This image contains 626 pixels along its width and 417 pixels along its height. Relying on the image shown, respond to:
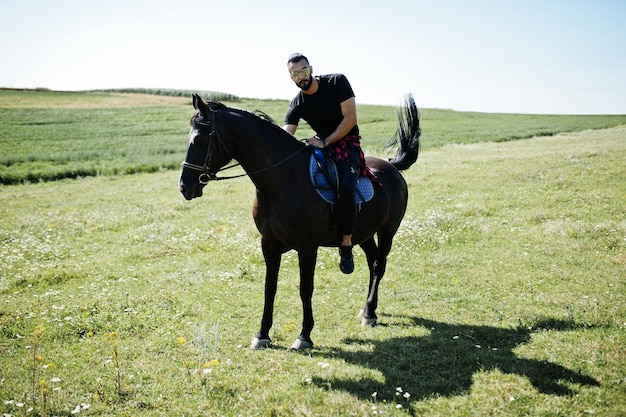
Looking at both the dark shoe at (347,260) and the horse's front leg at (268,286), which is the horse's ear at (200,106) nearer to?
the horse's front leg at (268,286)

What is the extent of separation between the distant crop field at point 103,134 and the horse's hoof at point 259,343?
3617 millimetres

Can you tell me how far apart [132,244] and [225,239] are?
8.81 ft

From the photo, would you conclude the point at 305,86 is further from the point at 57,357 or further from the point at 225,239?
the point at 225,239

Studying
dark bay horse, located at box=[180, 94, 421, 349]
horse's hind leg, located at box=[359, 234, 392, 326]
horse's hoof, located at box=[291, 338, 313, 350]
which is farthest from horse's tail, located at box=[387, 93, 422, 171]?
horse's hoof, located at box=[291, 338, 313, 350]

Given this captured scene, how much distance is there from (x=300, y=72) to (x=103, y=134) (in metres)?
45.0

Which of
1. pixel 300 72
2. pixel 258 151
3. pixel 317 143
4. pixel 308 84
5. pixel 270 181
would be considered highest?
pixel 300 72

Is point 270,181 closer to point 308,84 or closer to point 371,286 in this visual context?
point 308,84

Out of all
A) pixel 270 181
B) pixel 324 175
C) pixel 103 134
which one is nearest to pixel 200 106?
pixel 270 181

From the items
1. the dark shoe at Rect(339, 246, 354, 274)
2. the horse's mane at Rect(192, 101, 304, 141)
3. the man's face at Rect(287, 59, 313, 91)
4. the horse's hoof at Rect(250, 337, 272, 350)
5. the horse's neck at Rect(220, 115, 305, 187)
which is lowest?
the horse's hoof at Rect(250, 337, 272, 350)

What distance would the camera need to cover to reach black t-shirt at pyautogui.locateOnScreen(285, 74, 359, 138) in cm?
575

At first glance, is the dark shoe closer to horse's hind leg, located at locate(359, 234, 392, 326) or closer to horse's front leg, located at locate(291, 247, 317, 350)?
horse's front leg, located at locate(291, 247, 317, 350)

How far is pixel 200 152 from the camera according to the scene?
206 inches

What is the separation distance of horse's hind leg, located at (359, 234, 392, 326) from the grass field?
0.91 ft

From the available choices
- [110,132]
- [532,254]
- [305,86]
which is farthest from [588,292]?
[110,132]
